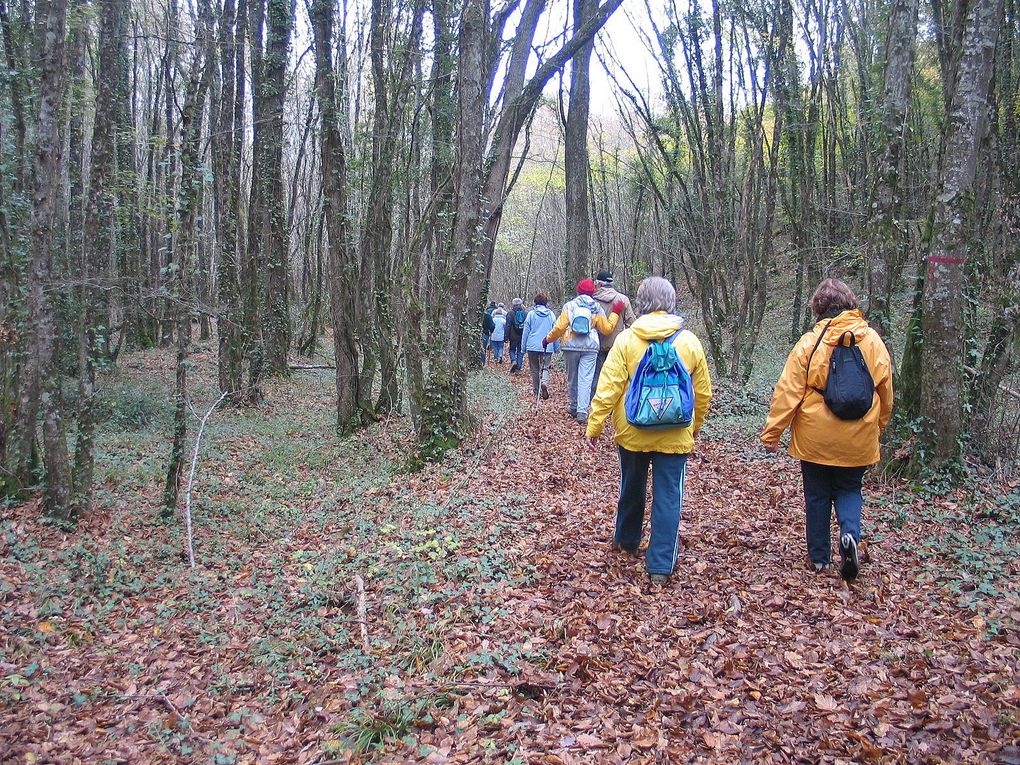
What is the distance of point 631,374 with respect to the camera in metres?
4.86

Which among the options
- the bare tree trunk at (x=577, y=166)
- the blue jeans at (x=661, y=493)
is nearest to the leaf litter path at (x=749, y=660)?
the blue jeans at (x=661, y=493)

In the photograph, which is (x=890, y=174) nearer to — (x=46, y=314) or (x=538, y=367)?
(x=538, y=367)

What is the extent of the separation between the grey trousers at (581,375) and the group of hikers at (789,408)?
17.2 ft

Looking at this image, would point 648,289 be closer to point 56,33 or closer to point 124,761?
point 124,761

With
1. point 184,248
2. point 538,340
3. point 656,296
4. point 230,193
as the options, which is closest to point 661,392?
point 656,296

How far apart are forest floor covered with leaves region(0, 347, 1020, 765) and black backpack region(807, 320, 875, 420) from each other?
1.28 m

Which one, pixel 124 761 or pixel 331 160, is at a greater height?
pixel 331 160

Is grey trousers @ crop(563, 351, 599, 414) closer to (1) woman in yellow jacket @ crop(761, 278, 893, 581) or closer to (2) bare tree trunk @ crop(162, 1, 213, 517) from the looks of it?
(1) woman in yellow jacket @ crop(761, 278, 893, 581)

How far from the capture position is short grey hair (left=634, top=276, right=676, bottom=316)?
193 inches

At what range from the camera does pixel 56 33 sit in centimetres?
638

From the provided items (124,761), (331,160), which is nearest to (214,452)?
(331,160)

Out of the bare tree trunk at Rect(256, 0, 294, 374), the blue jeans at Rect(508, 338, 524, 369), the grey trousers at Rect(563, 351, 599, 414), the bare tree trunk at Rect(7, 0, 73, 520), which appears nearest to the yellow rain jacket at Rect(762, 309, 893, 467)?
the grey trousers at Rect(563, 351, 599, 414)

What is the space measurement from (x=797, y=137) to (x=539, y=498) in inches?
510

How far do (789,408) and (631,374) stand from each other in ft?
3.96
